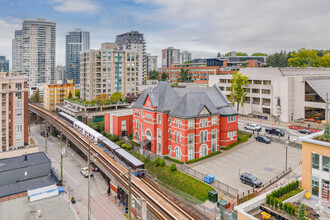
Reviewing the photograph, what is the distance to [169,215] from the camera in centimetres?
3130

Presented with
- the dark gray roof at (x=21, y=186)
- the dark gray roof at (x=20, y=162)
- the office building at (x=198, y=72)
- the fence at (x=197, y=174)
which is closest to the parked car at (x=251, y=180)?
the fence at (x=197, y=174)

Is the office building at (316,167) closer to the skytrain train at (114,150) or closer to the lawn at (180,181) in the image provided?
the lawn at (180,181)

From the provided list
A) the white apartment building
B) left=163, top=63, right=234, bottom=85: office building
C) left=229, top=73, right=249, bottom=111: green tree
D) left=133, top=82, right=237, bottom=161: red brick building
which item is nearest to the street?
left=133, top=82, right=237, bottom=161: red brick building

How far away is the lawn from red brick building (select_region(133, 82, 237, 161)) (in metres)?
5.19

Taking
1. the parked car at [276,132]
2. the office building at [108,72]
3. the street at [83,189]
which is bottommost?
the street at [83,189]

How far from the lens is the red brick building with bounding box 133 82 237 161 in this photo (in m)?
51.2

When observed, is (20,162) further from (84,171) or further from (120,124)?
(120,124)

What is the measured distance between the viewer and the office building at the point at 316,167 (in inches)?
910

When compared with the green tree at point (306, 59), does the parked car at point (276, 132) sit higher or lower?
lower

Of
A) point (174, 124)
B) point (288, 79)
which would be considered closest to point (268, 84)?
point (288, 79)

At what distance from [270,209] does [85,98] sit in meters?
97.1

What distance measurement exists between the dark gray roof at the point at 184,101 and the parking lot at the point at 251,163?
9.59m

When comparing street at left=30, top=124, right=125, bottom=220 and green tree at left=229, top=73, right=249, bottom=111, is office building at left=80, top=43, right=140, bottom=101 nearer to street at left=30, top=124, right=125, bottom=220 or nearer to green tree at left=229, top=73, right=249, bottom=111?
street at left=30, top=124, right=125, bottom=220

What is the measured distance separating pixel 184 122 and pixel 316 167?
92.7 feet
